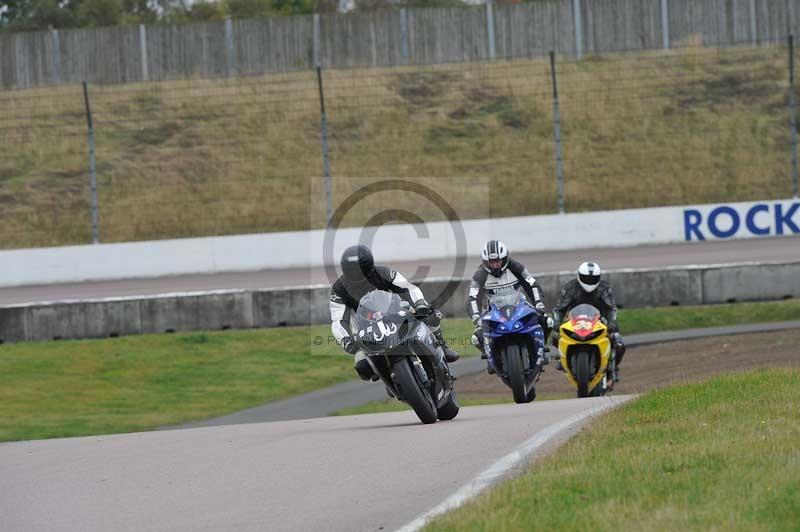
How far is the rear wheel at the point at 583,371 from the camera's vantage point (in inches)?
530

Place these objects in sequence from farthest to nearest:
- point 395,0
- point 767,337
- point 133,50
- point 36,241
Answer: point 395,0
point 133,50
point 36,241
point 767,337

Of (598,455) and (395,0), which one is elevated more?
(395,0)

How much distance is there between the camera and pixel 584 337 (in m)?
13.4

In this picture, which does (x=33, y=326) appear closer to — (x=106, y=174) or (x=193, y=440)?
(x=193, y=440)

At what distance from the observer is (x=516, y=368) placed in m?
12.9

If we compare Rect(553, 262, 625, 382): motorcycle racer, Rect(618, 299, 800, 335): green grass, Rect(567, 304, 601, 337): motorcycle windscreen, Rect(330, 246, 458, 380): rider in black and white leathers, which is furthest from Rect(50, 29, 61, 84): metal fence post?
Rect(330, 246, 458, 380): rider in black and white leathers

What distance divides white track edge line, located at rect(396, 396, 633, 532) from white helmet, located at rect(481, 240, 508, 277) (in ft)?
13.5

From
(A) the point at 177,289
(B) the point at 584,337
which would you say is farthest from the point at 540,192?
(B) the point at 584,337

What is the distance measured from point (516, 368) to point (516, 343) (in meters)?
0.25

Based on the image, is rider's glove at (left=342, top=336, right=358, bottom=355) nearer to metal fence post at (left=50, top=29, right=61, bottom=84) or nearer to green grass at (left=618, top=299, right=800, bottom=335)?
green grass at (left=618, top=299, right=800, bottom=335)

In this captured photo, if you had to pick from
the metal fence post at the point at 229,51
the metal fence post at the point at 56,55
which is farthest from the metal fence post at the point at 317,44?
the metal fence post at the point at 56,55

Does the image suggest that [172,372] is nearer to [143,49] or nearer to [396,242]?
[396,242]

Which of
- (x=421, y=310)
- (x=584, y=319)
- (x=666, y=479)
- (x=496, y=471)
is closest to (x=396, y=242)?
(x=584, y=319)

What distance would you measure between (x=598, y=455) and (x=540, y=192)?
25.4m
